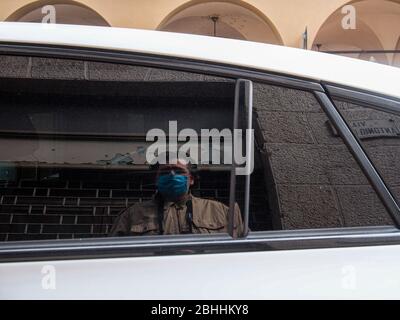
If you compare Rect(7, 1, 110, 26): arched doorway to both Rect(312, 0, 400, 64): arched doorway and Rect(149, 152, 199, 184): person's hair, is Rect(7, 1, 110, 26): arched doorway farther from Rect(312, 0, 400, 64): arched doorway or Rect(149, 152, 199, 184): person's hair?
Rect(149, 152, 199, 184): person's hair

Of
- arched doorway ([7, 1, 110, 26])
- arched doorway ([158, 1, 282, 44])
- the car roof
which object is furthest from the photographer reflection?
arched doorway ([7, 1, 110, 26])

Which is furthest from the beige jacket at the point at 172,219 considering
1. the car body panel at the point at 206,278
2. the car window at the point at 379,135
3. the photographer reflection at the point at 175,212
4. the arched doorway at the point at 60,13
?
the arched doorway at the point at 60,13

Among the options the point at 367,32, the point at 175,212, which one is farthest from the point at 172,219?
the point at 367,32

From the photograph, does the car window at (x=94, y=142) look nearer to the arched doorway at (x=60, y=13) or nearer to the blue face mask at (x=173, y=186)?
the blue face mask at (x=173, y=186)

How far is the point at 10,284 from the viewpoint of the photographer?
124 centimetres

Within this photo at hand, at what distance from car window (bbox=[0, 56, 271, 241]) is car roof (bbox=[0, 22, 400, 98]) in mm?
61

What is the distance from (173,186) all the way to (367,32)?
8995 mm

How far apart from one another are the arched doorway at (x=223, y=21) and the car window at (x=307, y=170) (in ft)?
22.9

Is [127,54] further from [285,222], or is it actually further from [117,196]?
[285,222]

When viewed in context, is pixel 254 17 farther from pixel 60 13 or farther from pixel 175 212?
pixel 175 212

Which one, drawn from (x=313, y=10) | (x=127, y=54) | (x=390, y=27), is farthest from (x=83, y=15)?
(x=127, y=54)

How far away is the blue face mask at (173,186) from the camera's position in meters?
1.44
